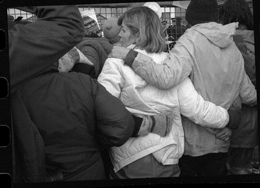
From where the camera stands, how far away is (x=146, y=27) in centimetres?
342

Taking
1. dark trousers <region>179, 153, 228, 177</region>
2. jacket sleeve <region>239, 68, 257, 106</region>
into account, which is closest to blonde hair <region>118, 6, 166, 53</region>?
jacket sleeve <region>239, 68, 257, 106</region>

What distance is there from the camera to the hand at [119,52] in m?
3.44

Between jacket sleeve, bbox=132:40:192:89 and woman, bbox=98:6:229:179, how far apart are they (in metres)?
0.04

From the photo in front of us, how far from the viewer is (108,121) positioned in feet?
11.0

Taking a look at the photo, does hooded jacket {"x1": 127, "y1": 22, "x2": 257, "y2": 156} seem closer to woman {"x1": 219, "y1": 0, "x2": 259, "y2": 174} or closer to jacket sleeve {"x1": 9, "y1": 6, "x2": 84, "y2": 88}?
woman {"x1": 219, "y1": 0, "x2": 259, "y2": 174}

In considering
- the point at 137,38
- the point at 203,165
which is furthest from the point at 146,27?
the point at 203,165

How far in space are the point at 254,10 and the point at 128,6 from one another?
909 mm

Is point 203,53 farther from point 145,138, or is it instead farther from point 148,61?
point 145,138

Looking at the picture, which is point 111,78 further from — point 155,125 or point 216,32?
point 216,32

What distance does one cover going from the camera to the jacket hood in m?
3.49

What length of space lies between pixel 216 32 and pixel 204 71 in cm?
29

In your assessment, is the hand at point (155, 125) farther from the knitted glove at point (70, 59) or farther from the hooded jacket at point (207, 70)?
the knitted glove at point (70, 59)

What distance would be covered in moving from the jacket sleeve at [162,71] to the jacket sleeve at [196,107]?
0.08 metres

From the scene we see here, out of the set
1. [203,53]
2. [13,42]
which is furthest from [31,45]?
[203,53]
